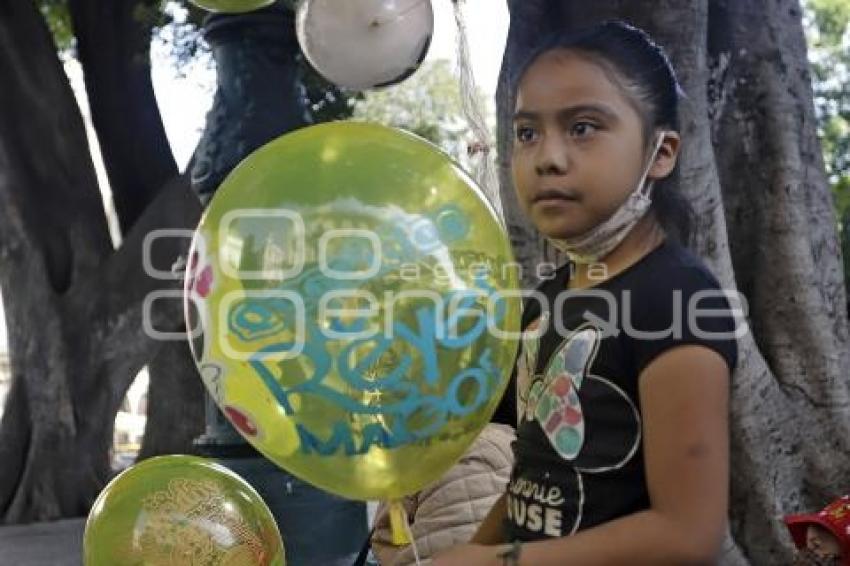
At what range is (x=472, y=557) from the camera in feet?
4.38

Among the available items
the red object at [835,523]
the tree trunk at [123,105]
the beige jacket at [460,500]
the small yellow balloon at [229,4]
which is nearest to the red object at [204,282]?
the beige jacket at [460,500]

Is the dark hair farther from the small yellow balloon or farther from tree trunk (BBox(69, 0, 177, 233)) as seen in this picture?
tree trunk (BBox(69, 0, 177, 233))

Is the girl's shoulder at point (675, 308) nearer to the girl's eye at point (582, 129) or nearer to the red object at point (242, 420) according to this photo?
the girl's eye at point (582, 129)

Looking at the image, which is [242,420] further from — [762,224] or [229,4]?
[762,224]

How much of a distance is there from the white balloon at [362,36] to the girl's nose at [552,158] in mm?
1260

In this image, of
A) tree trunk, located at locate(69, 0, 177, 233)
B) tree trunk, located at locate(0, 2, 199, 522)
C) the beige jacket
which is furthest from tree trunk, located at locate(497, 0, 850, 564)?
tree trunk, located at locate(69, 0, 177, 233)

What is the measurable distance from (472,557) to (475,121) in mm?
1284

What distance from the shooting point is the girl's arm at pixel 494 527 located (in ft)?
5.12

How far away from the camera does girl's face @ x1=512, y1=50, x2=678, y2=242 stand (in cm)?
137

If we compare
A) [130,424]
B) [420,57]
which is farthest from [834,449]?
[130,424]

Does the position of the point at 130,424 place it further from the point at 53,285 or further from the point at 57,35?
the point at 53,285

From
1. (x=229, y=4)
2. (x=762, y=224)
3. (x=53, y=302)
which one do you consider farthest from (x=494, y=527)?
(x=53, y=302)

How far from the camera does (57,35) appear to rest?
37.0 ft

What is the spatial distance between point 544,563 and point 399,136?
70cm
